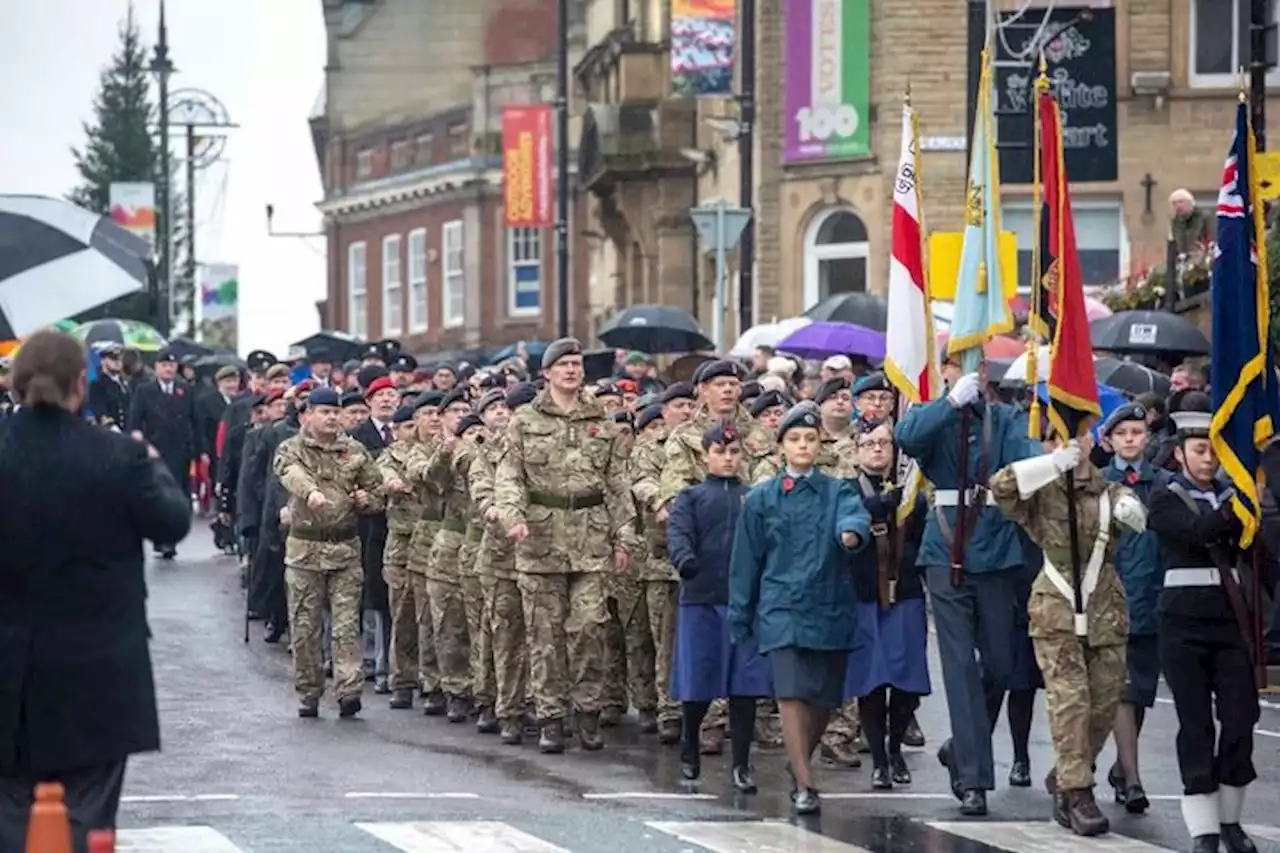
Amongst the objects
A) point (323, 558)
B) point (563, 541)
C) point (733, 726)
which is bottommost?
point (733, 726)

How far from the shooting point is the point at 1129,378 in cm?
2158

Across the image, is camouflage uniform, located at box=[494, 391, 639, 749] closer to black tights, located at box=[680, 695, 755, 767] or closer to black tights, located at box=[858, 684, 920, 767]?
black tights, located at box=[680, 695, 755, 767]

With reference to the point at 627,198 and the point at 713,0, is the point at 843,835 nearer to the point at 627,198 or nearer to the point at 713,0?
the point at 713,0

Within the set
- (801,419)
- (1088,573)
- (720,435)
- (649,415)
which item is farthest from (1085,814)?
(649,415)

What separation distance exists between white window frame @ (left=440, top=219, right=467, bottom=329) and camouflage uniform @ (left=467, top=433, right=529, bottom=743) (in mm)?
50729

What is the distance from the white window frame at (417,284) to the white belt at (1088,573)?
2239 inches

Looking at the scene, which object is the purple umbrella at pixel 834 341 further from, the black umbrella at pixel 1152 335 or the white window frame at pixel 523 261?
the white window frame at pixel 523 261

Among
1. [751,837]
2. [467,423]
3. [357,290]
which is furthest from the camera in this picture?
[357,290]

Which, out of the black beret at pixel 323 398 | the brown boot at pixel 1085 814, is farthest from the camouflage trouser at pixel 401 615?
the brown boot at pixel 1085 814

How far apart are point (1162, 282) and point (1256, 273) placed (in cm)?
1426

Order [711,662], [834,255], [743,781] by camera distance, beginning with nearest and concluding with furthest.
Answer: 1. [743,781]
2. [711,662]
3. [834,255]

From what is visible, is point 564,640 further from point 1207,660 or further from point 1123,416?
point 1207,660

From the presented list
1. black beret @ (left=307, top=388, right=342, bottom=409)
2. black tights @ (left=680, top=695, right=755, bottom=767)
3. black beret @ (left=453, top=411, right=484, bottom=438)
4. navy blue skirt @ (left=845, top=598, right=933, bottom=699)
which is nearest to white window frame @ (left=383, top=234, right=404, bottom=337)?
black beret @ (left=453, top=411, right=484, bottom=438)

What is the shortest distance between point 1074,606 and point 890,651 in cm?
201
